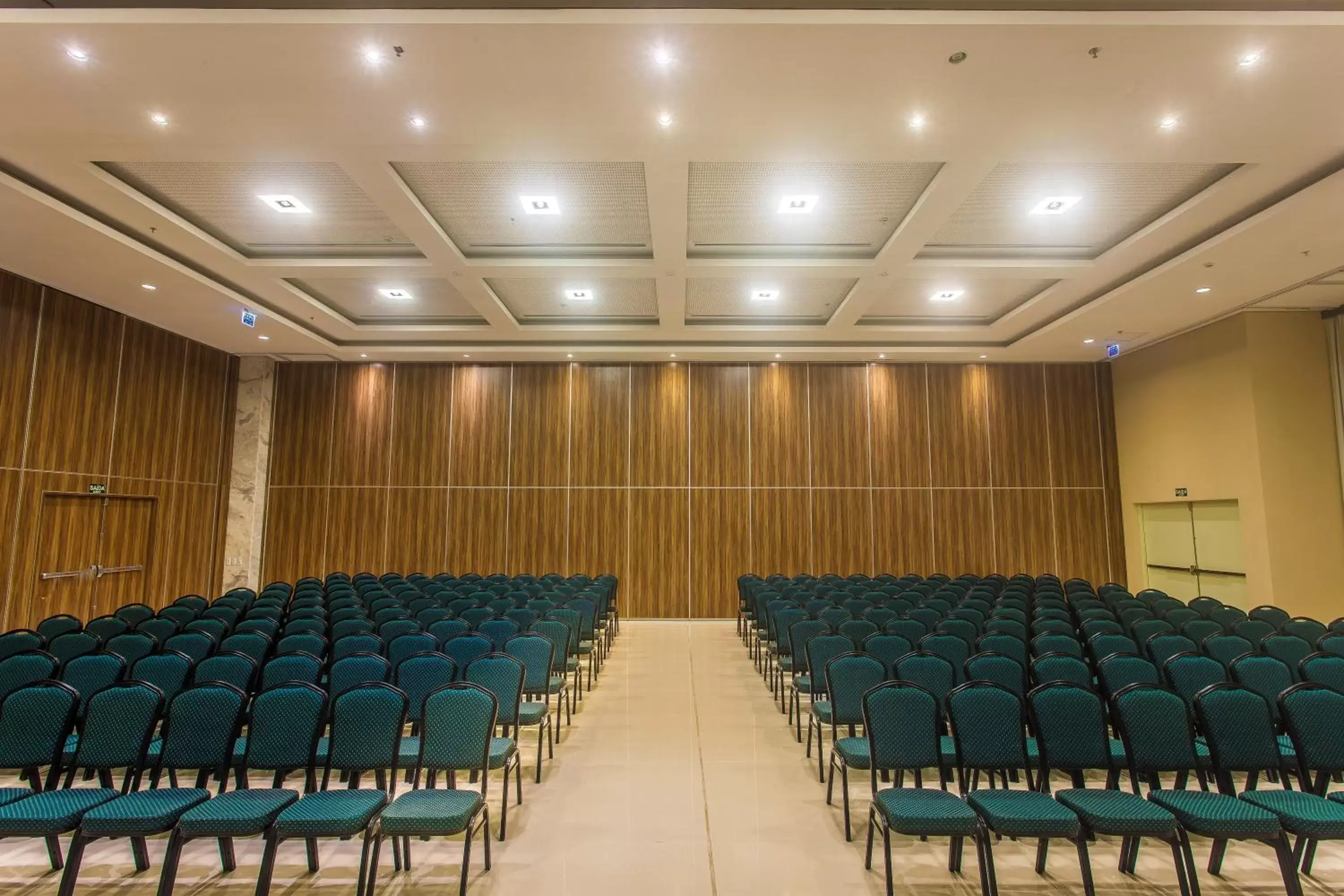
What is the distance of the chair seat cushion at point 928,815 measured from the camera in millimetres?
3506

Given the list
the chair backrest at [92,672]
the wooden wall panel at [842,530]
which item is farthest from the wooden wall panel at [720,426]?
the chair backrest at [92,672]

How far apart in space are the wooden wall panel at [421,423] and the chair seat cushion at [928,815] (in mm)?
12764

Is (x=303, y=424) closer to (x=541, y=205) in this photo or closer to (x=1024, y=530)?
(x=541, y=205)

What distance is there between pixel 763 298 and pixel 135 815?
1032 cm

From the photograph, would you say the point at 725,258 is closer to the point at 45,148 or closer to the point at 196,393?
the point at 45,148

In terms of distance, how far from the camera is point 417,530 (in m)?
14.6

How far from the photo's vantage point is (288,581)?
14.6 m

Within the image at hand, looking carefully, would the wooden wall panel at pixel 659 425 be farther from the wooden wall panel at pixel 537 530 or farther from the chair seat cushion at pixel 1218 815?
the chair seat cushion at pixel 1218 815

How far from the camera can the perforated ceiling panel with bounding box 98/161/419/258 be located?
23.7ft

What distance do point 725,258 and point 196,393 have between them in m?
10.9

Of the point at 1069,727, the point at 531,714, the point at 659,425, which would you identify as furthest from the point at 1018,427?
the point at 531,714

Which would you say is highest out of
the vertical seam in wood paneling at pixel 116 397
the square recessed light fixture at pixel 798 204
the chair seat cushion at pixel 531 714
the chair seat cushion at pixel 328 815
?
the square recessed light fixture at pixel 798 204

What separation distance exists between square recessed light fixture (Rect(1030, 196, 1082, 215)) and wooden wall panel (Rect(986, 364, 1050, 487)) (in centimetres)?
721

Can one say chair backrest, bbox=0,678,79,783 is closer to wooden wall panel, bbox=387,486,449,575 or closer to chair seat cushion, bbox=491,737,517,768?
chair seat cushion, bbox=491,737,517,768
